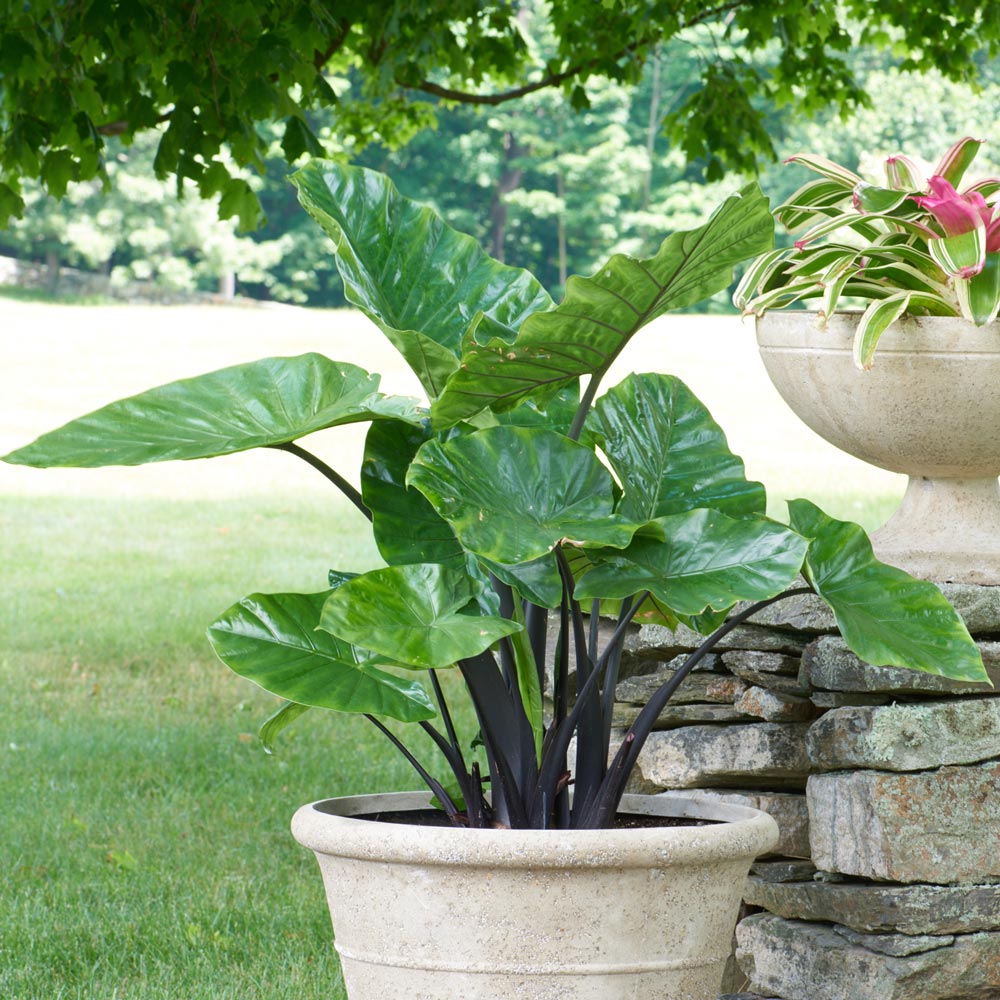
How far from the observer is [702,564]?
199 cm

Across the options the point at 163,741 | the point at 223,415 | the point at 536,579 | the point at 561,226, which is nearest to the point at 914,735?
the point at 536,579

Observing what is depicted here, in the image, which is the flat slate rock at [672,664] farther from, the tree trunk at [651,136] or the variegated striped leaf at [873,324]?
the tree trunk at [651,136]

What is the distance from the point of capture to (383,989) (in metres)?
2.03

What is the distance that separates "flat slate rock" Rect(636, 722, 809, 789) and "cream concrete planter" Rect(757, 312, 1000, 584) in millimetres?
416

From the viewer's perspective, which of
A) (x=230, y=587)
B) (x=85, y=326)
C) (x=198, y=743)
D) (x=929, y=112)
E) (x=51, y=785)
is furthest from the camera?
(x=929, y=112)

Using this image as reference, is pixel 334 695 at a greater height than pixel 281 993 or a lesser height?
greater

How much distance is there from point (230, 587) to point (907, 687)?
6.17 meters

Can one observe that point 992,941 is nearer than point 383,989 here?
No

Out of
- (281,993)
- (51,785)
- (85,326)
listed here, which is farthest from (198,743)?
(85,326)

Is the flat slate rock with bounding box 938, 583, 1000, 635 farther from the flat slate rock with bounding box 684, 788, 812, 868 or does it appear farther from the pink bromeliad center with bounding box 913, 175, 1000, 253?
the pink bromeliad center with bounding box 913, 175, 1000, 253

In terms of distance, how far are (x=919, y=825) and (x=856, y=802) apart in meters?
0.11

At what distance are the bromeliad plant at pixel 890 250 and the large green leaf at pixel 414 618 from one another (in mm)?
876

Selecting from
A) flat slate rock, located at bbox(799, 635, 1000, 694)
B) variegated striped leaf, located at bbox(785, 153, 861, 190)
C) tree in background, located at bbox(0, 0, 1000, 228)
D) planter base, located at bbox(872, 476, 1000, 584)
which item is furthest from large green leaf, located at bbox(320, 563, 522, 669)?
tree in background, located at bbox(0, 0, 1000, 228)

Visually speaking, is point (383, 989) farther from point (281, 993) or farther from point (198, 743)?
point (198, 743)
